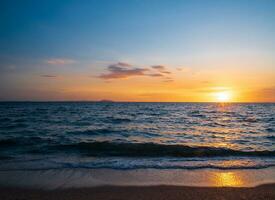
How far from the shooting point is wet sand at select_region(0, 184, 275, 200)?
20.9 feet

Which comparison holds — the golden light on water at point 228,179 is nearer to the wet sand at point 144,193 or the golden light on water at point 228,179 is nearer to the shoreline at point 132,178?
the shoreline at point 132,178

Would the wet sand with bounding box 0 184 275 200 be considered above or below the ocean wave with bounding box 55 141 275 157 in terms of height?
above

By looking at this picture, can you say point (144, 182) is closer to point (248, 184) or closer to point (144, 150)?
point (248, 184)

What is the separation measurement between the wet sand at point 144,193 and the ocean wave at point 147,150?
578 cm

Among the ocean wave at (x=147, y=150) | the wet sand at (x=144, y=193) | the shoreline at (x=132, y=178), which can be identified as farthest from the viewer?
the ocean wave at (x=147, y=150)

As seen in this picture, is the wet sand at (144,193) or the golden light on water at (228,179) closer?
the wet sand at (144,193)

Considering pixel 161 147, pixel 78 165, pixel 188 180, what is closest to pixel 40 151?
pixel 78 165

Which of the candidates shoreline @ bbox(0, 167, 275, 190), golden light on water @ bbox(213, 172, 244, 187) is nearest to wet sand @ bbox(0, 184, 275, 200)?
shoreline @ bbox(0, 167, 275, 190)

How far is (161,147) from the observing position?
1490 centimetres

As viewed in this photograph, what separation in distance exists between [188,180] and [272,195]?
2.42 meters

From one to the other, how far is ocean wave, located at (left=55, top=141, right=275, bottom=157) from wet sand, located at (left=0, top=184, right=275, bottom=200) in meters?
5.78

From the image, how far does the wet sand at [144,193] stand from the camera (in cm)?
638

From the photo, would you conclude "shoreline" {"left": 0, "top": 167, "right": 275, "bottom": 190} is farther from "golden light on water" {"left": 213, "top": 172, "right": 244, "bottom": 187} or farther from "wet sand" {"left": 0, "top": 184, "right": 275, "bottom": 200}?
"wet sand" {"left": 0, "top": 184, "right": 275, "bottom": 200}

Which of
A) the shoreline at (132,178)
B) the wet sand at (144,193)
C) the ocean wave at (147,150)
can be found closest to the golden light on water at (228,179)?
the shoreline at (132,178)
